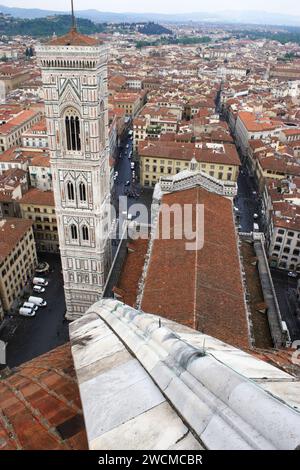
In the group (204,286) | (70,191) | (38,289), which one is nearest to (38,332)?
(38,289)

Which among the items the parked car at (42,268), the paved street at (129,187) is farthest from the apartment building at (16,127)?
the parked car at (42,268)

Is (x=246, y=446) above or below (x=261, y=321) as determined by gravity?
above

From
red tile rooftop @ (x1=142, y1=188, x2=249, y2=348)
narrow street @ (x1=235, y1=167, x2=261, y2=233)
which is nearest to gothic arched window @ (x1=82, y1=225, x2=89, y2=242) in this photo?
red tile rooftop @ (x1=142, y1=188, x2=249, y2=348)

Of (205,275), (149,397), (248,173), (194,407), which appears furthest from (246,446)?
(248,173)

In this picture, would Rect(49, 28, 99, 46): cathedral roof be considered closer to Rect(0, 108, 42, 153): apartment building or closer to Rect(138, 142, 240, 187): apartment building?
Rect(138, 142, 240, 187): apartment building

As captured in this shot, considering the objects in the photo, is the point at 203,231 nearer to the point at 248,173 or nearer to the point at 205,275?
the point at 205,275

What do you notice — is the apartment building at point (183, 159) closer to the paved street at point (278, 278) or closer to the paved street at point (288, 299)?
the paved street at point (278, 278)
